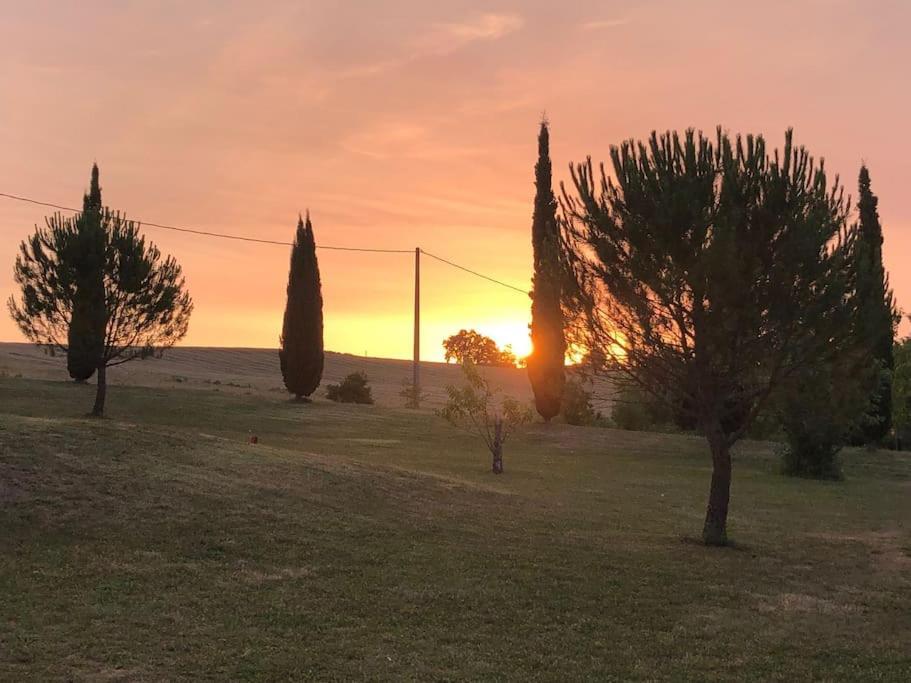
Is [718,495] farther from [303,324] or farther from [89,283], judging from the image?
[303,324]

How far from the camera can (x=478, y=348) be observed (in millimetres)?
143625

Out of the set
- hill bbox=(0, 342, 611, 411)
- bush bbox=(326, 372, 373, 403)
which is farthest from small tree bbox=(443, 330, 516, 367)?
bush bbox=(326, 372, 373, 403)

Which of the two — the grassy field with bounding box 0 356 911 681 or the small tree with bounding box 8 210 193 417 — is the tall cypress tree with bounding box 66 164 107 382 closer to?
the small tree with bounding box 8 210 193 417

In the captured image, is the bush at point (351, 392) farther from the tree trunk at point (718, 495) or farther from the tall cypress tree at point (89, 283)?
the tree trunk at point (718, 495)

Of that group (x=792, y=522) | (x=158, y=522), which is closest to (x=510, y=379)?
(x=792, y=522)

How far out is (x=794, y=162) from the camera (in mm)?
14125

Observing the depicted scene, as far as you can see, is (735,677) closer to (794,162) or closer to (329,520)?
(329,520)

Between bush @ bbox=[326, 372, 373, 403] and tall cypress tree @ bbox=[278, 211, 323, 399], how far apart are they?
5.34 meters

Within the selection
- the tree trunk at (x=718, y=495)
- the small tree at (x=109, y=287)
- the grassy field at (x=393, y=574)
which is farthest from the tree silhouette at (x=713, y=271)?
the small tree at (x=109, y=287)

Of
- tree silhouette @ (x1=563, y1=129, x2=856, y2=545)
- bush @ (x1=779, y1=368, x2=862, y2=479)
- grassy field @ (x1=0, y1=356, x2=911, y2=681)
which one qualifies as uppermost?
tree silhouette @ (x1=563, y1=129, x2=856, y2=545)

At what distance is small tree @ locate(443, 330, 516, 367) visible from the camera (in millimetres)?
140875

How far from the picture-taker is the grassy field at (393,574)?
27.5 feet

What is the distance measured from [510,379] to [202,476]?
100440 mm

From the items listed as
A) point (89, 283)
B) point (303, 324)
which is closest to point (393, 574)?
point (89, 283)
